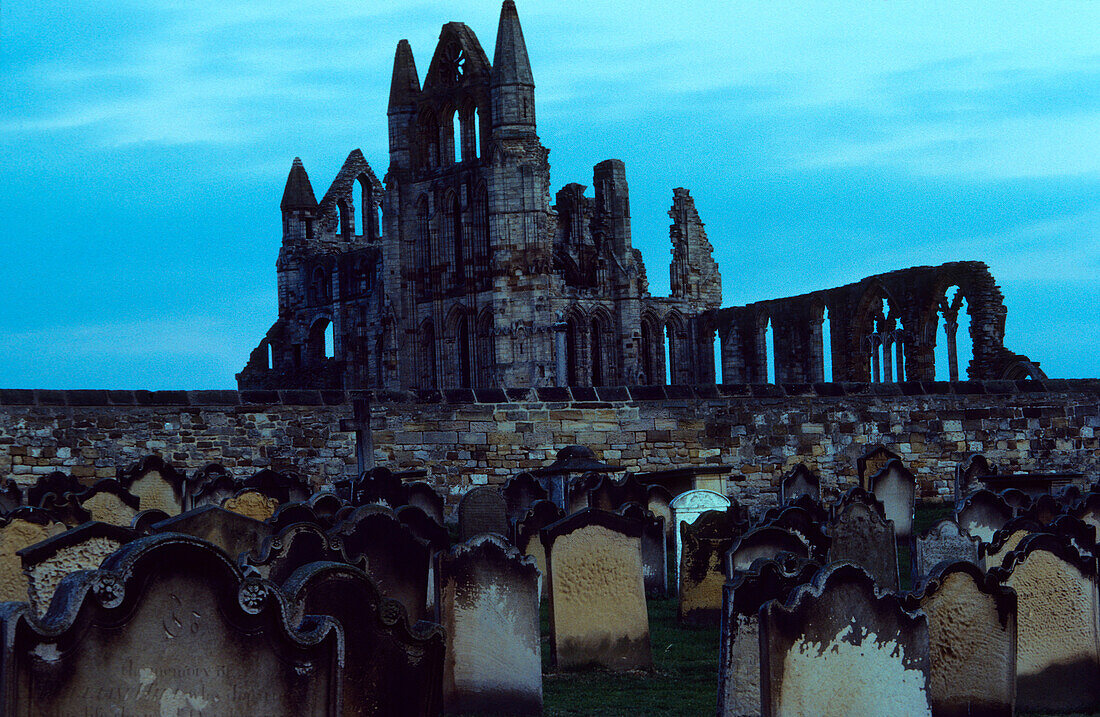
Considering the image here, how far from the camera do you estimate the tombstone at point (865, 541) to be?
10078 mm

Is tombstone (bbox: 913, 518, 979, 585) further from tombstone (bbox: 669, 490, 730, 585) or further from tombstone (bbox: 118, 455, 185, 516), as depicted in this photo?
tombstone (bbox: 118, 455, 185, 516)

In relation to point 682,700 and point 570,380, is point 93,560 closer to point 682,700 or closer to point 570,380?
point 682,700

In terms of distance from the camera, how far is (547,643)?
34.4 ft

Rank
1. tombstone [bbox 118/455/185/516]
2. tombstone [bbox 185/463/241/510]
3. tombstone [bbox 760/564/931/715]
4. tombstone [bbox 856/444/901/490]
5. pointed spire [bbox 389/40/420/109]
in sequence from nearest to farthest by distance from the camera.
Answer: tombstone [bbox 760/564/931/715], tombstone [bbox 185/463/241/510], tombstone [bbox 118/455/185/516], tombstone [bbox 856/444/901/490], pointed spire [bbox 389/40/420/109]

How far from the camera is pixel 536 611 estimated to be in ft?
27.2

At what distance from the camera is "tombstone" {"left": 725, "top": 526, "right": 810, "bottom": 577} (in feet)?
32.4

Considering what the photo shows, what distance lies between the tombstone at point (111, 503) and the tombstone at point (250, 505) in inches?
37.2

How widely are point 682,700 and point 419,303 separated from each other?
52.4m

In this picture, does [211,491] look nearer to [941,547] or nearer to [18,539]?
[18,539]

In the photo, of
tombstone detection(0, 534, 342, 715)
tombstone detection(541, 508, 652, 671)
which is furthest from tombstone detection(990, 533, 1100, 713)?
tombstone detection(0, 534, 342, 715)

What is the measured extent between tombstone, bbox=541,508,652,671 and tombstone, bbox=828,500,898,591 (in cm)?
152

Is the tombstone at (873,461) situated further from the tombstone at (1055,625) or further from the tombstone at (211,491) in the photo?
the tombstone at (1055,625)

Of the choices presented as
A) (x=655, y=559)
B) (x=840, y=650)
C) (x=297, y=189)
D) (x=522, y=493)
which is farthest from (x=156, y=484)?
(x=297, y=189)

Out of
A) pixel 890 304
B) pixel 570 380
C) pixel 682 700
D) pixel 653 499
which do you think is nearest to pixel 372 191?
pixel 570 380
